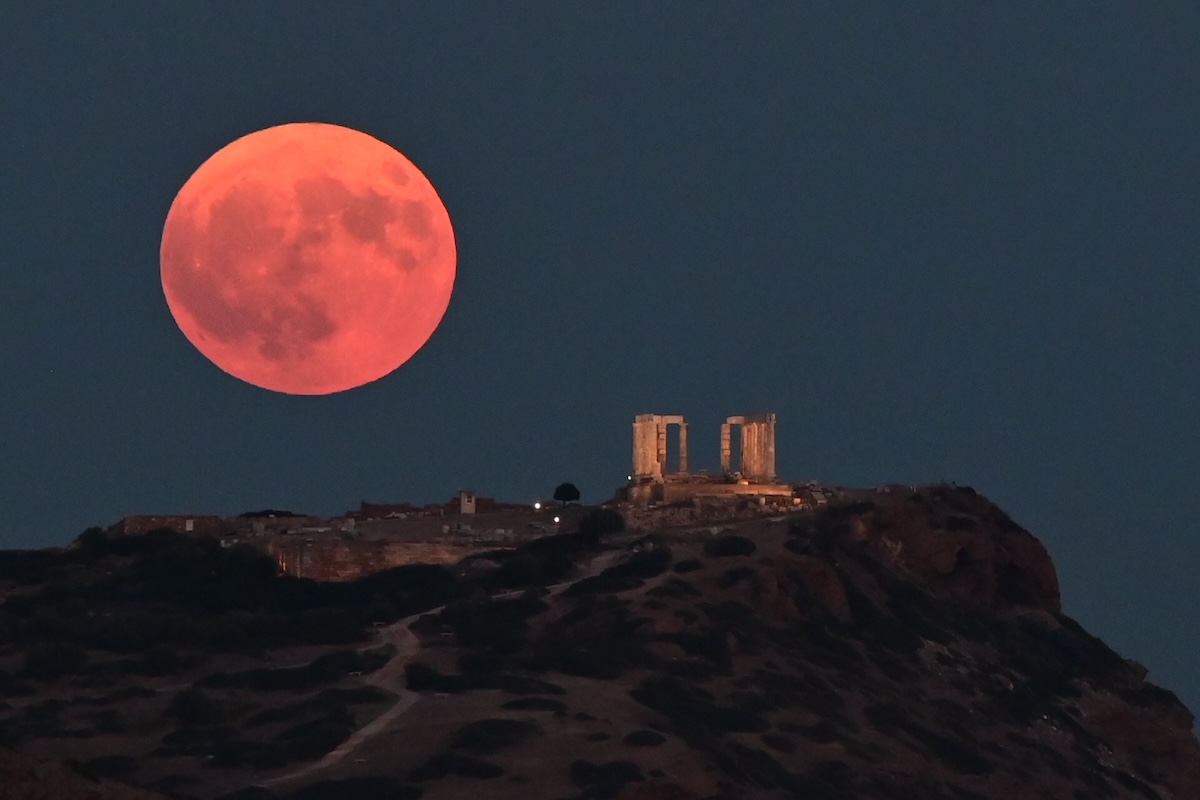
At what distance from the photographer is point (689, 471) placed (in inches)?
4309

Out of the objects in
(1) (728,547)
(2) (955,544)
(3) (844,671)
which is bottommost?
(3) (844,671)

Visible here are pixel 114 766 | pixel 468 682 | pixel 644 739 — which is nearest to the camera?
pixel 114 766

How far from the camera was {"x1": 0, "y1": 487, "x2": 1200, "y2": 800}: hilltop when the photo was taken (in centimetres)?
6719

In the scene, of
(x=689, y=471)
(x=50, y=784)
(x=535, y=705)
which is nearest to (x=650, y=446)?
(x=689, y=471)

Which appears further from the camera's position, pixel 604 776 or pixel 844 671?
pixel 844 671

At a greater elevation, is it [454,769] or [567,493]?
[567,493]

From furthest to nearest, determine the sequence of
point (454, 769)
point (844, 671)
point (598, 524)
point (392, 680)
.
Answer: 1. point (598, 524)
2. point (844, 671)
3. point (392, 680)
4. point (454, 769)

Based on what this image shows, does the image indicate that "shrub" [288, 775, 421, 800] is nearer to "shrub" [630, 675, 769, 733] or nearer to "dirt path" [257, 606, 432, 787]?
"dirt path" [257, 606, 432, 787]

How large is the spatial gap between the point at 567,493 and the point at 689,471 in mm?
5671

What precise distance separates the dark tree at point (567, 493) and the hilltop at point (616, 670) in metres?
11.7

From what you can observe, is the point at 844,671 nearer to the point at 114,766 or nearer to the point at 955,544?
the point at 955,544

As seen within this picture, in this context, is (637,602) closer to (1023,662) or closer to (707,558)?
(707,558)

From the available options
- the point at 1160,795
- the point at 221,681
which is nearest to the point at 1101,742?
the point at 1160,795

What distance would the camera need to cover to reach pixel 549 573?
88.5 metres
